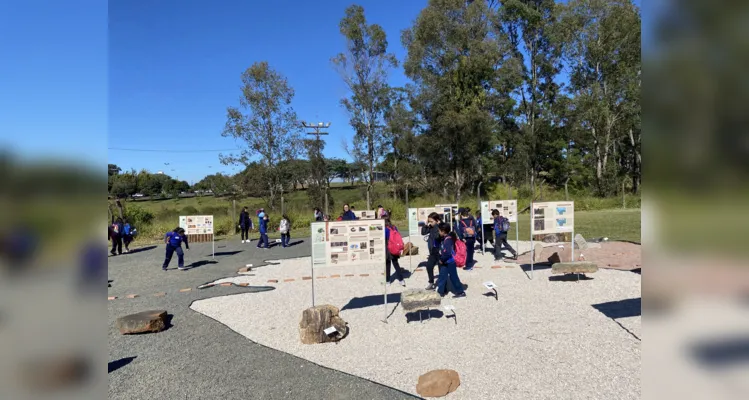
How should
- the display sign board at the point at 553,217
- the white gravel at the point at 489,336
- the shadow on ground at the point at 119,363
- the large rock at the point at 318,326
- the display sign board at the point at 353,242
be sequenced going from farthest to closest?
1. the display sign board at the point at 553,217
2. the display sign board at the point at 353,242
3. the large rock at the point at 318,326
4. the shadow on ground at the point at 119,363
5. the white gravel at the point at 489,336

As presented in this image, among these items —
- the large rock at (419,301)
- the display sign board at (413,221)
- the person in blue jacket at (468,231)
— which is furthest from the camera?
the display sign board at (413,221)

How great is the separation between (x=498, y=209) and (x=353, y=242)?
8.29 meters

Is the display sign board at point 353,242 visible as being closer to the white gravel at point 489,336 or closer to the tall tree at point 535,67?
the white gravel at point 489,336

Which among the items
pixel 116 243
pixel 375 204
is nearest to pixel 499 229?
pixel 116 243

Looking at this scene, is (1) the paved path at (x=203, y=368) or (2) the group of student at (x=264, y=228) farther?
(2) the group of student at (x=264, y=228)

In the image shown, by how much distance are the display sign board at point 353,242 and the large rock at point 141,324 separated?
10.9ft

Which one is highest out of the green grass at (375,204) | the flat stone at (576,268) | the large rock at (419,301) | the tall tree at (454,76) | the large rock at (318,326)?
the tall tree at (454,76)

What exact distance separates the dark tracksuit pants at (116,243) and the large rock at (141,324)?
1315cm

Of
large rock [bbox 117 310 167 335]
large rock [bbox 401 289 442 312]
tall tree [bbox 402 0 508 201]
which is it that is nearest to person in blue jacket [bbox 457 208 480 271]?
large rock [bbox 401 289 442 312]

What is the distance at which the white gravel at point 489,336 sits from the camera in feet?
17.3

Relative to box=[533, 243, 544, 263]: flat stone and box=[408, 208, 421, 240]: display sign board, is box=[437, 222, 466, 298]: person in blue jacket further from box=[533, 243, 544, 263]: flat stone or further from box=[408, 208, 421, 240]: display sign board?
box=[408, 208, 421, 240]: display sign board

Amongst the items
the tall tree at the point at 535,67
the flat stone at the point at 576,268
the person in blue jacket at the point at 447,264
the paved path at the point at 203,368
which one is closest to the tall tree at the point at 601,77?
the tall tree at the point at 535,67

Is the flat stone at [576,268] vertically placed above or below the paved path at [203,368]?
above

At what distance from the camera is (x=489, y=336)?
6.96m
